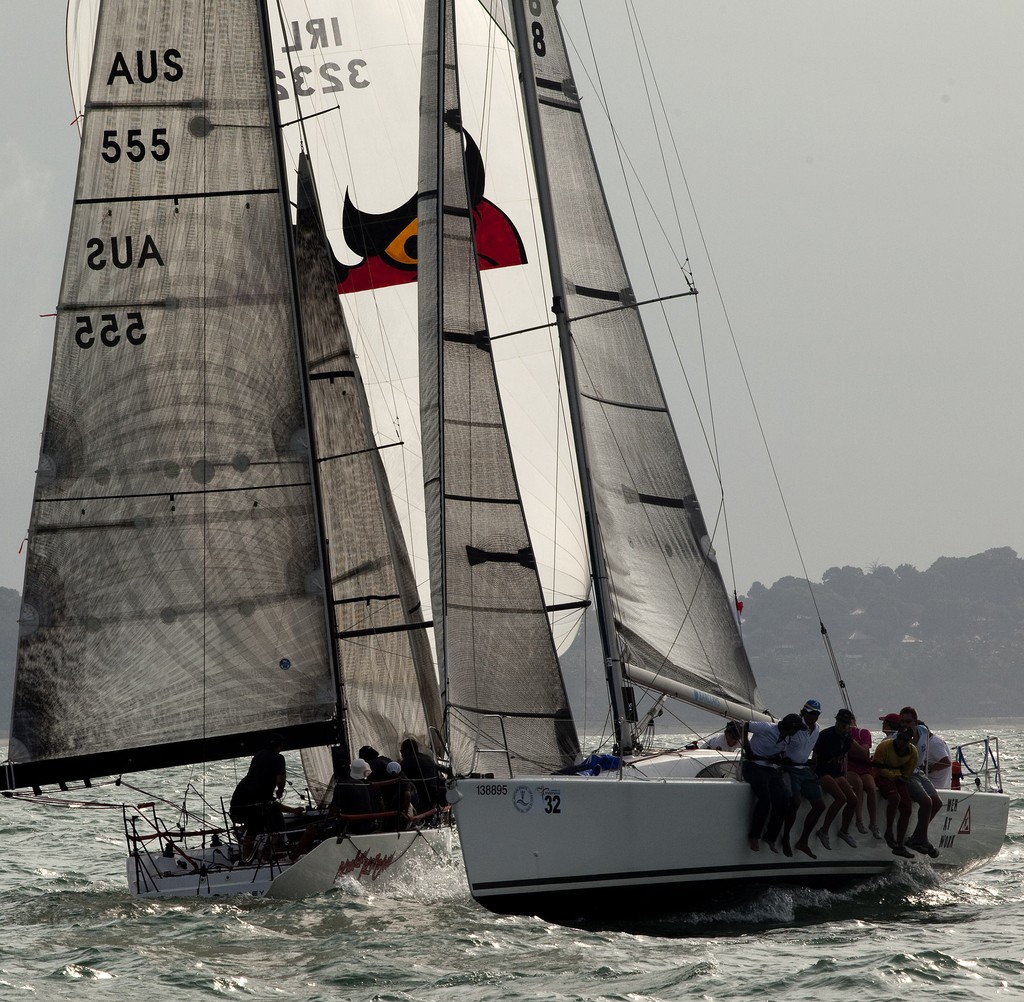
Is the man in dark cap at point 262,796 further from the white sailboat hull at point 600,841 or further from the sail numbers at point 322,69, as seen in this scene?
the sail numbers at point 322,69

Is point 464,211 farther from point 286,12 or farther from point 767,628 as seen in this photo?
point 767,628

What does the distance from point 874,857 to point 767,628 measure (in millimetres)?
174050

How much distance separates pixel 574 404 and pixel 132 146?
4099 mm

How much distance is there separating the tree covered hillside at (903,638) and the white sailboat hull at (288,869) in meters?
150

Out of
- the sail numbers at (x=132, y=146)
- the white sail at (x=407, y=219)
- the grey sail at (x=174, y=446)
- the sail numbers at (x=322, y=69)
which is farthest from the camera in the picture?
the sail numbers at (x=322, y=69)

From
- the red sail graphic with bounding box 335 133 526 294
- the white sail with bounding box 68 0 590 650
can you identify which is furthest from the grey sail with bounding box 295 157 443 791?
the red sail graphic with bounding box 335 133 526 294

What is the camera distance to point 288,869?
1155cm

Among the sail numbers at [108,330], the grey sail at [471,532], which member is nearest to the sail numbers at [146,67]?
the sail numbers at [108,330]

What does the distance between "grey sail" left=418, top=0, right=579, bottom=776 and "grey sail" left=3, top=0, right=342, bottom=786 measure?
1.43m

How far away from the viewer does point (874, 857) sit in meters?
11.7

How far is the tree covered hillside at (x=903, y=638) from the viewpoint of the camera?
558 feet

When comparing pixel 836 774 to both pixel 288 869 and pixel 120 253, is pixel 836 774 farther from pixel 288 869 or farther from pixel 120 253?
pixel 120 253

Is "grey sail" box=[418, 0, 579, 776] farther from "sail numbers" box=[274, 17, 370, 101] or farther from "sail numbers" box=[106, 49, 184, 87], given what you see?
"sail numbers" box=[274, 17, 370, 101]

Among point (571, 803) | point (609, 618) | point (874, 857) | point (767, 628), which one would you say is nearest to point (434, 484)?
point (609, 618)
